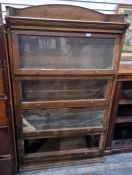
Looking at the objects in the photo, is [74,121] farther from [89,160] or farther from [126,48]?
[126,48]

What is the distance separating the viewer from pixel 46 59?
1.38 meters

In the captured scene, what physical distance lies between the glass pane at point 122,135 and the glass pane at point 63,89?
0.61 m

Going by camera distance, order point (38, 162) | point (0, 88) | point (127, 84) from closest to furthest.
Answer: point (0, 88) < point (38, 162) < point (127, 84)

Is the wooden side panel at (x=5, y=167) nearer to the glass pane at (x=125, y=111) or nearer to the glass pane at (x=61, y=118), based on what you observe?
the glass pane at (x=61, y=118)

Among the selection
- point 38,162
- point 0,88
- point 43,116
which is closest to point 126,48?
point 43,116

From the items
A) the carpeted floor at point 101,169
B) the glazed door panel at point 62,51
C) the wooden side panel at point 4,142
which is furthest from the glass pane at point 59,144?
the glazed door panel at point 62,51

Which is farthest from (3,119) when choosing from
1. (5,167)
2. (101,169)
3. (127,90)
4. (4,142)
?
(127,90)

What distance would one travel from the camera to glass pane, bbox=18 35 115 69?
1.31 m

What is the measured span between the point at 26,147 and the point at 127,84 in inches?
46.8

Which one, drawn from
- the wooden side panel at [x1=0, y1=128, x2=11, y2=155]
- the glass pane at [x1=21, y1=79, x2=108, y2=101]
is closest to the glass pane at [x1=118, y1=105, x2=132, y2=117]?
the glass pane at [x1=21, y1=79, x2=108, y2=101]

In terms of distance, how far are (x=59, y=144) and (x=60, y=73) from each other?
33.3 inches

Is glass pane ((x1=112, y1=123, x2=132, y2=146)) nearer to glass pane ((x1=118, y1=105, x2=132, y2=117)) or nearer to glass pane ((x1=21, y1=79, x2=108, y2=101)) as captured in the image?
glass pane ((x1=118, y1=105, x2=132, y2=117))

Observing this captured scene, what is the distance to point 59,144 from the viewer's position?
1.84 metres

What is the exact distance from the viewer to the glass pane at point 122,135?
1925 millimetres
